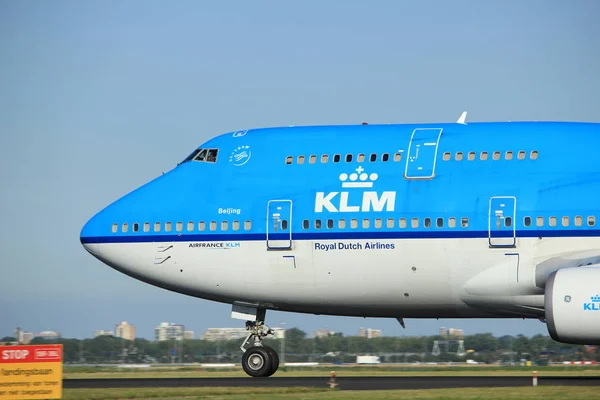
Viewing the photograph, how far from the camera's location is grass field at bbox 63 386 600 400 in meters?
24.1

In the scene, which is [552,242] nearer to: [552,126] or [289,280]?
[552,126]

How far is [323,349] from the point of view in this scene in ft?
149

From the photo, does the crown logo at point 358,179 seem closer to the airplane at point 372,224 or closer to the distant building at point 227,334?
the airplane at point 372,224

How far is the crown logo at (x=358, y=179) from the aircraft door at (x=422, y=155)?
3.04 ft

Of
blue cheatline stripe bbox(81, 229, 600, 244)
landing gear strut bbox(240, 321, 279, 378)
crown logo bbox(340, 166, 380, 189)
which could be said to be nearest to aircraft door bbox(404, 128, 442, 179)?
crown logo bbox(340, 166, 380, 189)

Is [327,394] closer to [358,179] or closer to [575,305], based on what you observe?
[575,305]

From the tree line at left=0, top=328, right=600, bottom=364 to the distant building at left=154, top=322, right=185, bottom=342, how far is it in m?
0.23

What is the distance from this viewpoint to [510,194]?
95.0 ft

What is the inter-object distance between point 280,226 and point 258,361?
3.86 meters

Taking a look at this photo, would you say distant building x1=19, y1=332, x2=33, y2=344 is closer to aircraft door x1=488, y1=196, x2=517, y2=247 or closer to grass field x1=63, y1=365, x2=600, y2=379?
grass field x1=63, y1=365, x2=600, y2=379

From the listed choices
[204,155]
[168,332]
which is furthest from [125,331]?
[204,155]

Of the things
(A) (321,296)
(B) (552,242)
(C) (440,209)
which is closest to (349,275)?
(A) (321,296)

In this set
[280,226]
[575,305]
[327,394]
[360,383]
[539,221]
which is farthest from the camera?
[280,226]

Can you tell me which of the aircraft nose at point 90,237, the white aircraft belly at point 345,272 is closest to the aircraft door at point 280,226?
the white aircraft belly at point 345,272
